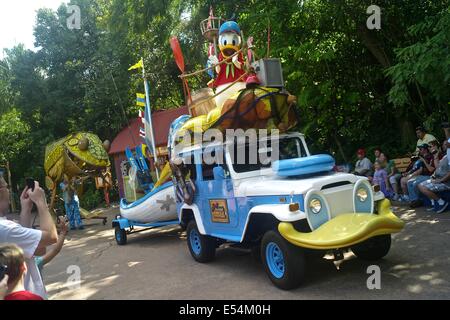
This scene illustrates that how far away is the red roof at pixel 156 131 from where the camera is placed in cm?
1963

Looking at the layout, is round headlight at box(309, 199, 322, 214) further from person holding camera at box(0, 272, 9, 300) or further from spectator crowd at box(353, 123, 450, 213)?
spectator crowd at box(353, 123, 450, 213)

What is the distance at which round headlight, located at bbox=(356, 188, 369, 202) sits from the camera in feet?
16.9

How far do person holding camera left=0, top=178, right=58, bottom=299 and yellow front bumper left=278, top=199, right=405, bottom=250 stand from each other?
2.41 meters

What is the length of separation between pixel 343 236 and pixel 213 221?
7.86 ft

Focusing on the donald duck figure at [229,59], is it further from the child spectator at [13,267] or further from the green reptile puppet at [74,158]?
the green reptile puppet at [74,158]

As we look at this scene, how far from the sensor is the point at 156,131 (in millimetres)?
20141

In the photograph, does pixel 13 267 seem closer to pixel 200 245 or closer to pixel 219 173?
pixel 219 173

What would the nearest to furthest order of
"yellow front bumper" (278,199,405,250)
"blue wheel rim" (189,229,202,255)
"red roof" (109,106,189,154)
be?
"yellow front bumper" (278,199,405,250), "blue wheel rim" (189,229,202,255), "red roof" (109,106,189,154)

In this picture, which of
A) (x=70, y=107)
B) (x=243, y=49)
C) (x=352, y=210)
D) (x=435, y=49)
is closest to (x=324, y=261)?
(x=352, y=210)

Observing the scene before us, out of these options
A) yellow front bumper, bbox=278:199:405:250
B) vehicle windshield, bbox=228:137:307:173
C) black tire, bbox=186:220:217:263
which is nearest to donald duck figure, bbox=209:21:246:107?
vehicle windshield, bbox=228:137:307:173

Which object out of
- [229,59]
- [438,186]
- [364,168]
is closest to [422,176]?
[438,186]

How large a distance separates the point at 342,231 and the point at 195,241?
322 cm

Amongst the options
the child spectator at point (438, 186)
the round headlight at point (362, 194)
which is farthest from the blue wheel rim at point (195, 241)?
the child spectator at point (438, 186)
